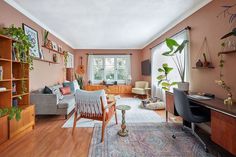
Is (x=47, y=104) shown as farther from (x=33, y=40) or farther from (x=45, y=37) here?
(x=45, y=37)

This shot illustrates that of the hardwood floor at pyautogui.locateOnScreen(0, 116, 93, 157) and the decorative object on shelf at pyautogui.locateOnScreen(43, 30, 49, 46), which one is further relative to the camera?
the decorative object on shelf at pyautogui.locateOnScreen(43, 30, 49, 46)

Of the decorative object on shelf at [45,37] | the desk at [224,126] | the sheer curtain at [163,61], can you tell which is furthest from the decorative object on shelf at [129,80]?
the desk at [224,126]

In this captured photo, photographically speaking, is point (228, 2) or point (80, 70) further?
point (80, 70)

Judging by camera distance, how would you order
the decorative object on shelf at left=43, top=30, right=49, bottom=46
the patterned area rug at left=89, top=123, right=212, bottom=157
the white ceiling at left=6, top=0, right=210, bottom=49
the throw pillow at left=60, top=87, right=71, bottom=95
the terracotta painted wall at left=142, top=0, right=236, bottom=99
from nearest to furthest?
the patterned area rug at left=89, top=123, right=212, bottom=157 → the terracotta painted wall at left=142, top=0, right=236, bottom=99 → the white ceiling at left=6, top=0, right=210, bottom=49 → the decorative object on shelf at left=43, top=30, right=49, bottom=46 → the throw pillow at left=60, top=87, right=71, bottom=95

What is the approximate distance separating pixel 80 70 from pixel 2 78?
204 inches

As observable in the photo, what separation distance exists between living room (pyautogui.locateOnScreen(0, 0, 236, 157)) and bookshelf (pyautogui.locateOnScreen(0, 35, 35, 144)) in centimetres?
2

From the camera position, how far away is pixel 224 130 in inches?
63.9

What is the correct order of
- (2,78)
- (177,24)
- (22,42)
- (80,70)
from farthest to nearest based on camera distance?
(80,70)
(177,24)
(22,42)
(2,78)

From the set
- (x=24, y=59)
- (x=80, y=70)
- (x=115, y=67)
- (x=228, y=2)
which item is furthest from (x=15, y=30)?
(x=115, y=67)

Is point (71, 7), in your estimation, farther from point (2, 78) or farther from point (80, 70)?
point (80, 70)

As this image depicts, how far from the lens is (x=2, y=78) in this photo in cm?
233

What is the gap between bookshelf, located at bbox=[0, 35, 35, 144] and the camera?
2299 millimetres

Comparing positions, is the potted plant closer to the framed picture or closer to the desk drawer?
the desk drawer

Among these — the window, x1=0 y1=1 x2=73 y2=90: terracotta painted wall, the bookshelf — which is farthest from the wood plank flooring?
the window
